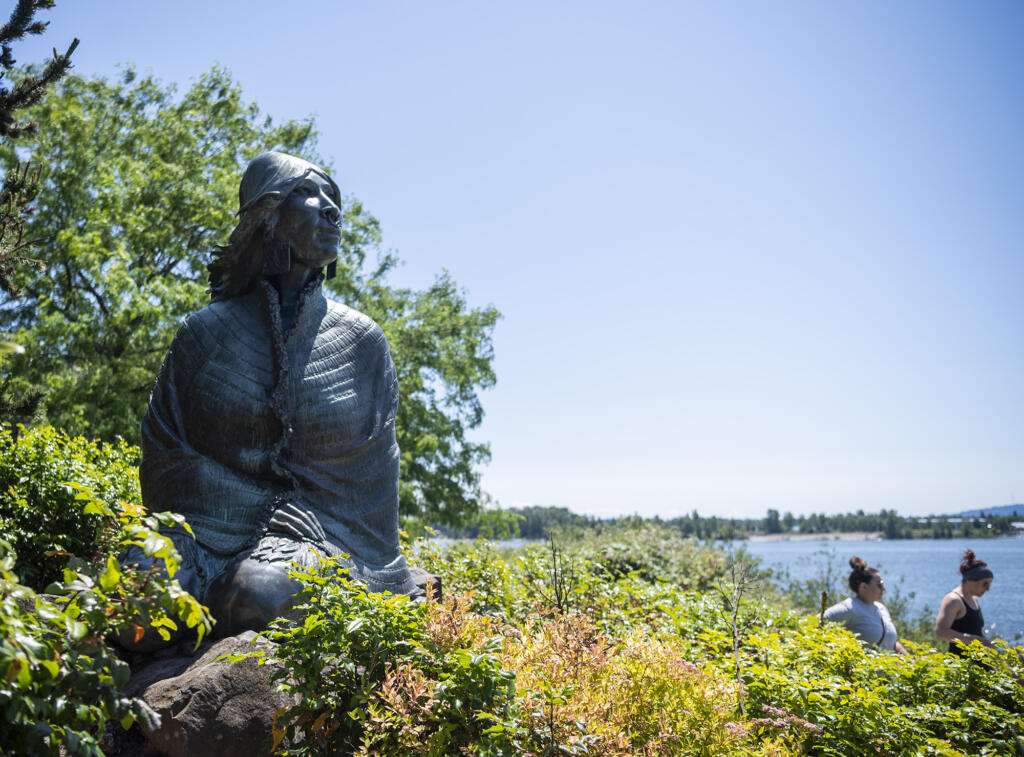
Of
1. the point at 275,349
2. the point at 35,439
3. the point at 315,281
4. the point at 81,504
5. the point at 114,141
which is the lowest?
the point at 81,504

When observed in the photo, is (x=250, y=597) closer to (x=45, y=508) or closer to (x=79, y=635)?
(x=79, y=635)

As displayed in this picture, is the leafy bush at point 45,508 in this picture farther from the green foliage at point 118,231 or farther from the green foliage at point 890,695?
the green foliage at point 890,695

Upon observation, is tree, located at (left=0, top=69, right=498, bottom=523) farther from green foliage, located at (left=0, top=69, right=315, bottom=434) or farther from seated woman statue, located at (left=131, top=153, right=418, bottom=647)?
seated woman statue, located at (left=131, top=153, right=418, bottom=647)

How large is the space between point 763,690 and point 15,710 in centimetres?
356

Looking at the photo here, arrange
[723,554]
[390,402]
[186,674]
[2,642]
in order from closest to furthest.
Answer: [2,642] → [186,674] → [390,402] → [723,554]

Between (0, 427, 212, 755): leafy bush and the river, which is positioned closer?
(0, 427, 212, 755): leafy bush

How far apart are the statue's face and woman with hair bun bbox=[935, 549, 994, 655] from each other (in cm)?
606

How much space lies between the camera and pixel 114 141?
1616cm

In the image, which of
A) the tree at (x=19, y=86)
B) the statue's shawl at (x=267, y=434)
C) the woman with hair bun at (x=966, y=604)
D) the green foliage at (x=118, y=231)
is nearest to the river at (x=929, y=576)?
the woman with hair bun at (x=966, y=604)

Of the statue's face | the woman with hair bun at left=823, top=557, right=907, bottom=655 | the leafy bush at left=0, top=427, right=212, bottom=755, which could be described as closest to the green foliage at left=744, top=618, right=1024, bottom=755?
the woman with hair bun at left=823, top=557, right=907, bottom=655

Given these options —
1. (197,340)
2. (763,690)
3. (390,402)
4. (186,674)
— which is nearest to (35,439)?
(197,340)

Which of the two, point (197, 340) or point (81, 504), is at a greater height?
point (197, 340)

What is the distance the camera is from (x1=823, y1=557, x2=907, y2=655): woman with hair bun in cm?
644

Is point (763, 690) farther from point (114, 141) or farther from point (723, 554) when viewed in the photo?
→ point (114, 141)
